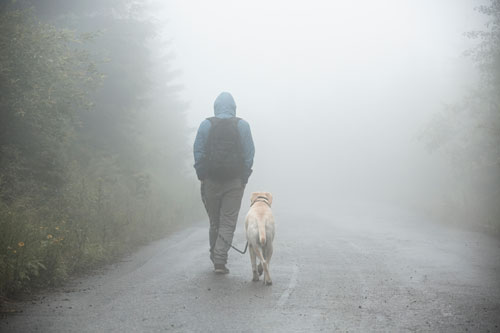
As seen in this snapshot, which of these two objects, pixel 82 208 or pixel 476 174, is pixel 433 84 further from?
pixel 82 208

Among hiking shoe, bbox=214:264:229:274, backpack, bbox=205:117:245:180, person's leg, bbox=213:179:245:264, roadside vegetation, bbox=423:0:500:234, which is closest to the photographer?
hiking shoe, bbox=214:264:229:274

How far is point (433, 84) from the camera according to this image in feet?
158

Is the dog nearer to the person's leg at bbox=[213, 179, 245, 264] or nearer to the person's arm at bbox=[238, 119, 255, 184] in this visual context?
the person's leg at bbox=[213, 179, 245, 264]

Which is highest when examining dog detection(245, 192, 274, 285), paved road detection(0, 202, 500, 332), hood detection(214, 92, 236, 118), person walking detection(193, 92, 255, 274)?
hood detection(214, 92, 236, 118)

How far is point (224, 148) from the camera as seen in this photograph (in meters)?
7.70

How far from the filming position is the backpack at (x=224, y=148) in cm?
770

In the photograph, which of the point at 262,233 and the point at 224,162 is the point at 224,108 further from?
the point at 262,233

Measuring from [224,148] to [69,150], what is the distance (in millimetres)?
10722

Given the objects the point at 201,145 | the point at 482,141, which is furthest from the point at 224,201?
the point at 482,141

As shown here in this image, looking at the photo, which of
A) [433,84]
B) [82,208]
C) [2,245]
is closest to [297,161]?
[433,84]

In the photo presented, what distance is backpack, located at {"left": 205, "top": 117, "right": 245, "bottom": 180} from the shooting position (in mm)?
7703

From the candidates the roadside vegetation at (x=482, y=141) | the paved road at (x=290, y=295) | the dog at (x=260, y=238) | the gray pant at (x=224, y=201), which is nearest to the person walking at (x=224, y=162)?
the gray pant at (x=224, y=201)

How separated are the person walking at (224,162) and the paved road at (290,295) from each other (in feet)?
2.23

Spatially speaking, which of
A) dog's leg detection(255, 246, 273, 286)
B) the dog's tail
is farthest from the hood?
dog's leg detection(255, 246, 273, 286)
